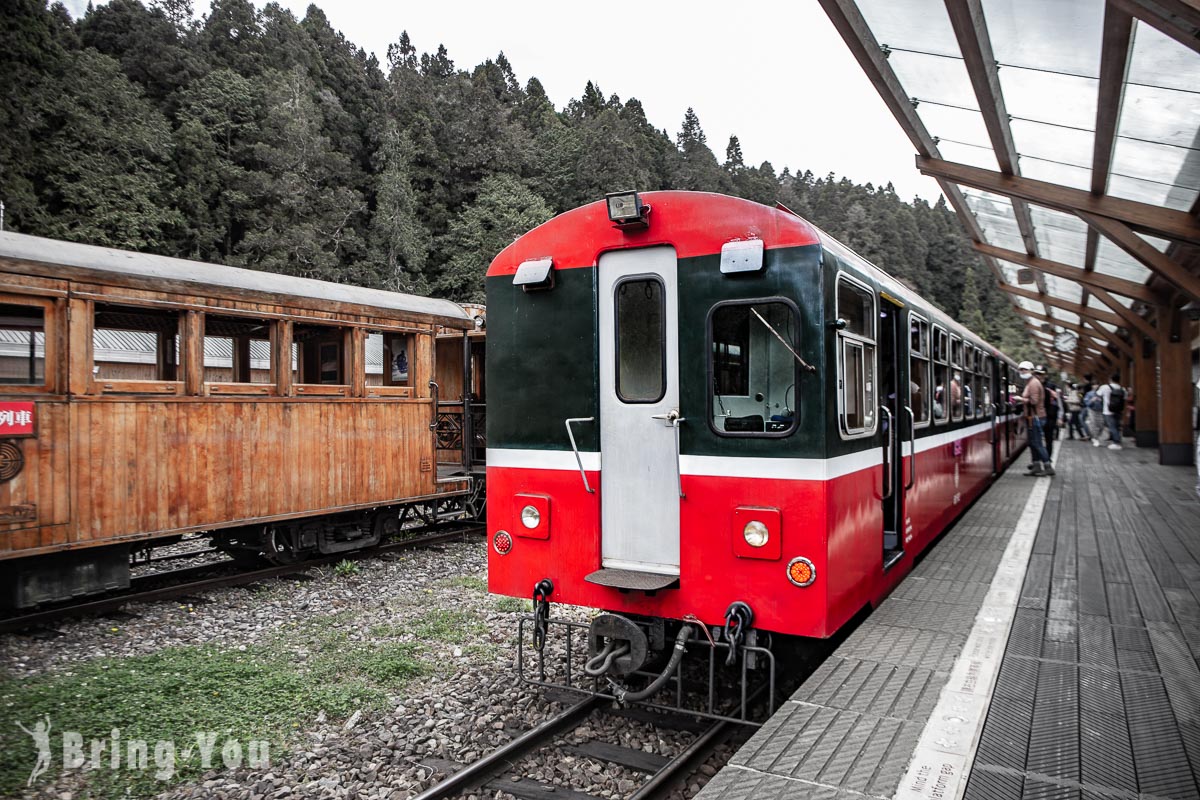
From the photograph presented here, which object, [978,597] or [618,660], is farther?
[978,597]

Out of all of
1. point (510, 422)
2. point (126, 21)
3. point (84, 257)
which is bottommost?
point (510, 422)

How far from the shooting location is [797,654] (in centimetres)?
471

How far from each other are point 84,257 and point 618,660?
6.21m

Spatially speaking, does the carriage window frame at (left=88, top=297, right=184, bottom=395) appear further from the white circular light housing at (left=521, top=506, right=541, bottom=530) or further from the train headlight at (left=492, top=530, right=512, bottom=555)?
the white circular light housing at (left=521, top=506, right=541, bottom=530)

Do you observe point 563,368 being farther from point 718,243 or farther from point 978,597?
point 978,597

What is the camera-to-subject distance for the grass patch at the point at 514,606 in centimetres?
703

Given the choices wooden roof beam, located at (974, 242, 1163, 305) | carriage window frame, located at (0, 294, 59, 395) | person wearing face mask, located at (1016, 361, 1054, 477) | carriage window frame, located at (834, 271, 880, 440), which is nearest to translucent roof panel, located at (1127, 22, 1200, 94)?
carriage window frame, located at (834, 271, 880, 440)

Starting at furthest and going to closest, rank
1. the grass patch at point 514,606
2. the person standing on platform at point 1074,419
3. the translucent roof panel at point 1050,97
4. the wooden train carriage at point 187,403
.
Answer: the person standing on platform at point 1074,419 → the translucent roof panel at point 1050,97 → the grass patch at point 514,606 → the wooden train carriage at point 187,403

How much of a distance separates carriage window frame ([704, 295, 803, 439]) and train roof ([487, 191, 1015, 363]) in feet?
1.02

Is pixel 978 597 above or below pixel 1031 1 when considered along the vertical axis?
below

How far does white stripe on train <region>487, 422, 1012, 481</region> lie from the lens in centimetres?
400

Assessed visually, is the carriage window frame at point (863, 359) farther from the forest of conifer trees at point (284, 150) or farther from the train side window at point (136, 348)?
the forest of conifer trees at point (284, 150)

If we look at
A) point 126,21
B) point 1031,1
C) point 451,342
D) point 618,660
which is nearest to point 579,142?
point 126,21

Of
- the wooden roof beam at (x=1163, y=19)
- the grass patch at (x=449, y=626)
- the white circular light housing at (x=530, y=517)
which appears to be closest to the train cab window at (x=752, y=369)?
the white circular light housing at (x=530, y=517)
